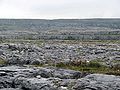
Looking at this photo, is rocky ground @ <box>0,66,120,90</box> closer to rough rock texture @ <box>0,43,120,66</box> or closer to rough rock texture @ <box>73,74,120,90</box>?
rough rock texture @ <box>73,74,120,90</box>

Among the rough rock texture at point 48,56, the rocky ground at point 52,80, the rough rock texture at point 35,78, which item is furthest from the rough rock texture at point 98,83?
the rough rock texture at point 48,56

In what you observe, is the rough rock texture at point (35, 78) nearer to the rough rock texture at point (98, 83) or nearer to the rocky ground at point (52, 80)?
the rocky ground at point (52, 80)

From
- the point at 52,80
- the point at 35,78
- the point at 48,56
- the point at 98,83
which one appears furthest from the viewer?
the point at 48,56

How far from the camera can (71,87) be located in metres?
28.5

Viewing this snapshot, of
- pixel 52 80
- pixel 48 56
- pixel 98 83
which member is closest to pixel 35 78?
pixel 52 80

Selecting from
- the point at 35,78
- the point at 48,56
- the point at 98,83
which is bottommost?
the point at 48,56

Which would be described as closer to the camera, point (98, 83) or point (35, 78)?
point (98, 83)

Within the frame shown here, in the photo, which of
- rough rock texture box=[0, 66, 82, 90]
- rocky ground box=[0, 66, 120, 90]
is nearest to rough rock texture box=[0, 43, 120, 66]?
rough rock texture box=[0, 66, 82, 90]

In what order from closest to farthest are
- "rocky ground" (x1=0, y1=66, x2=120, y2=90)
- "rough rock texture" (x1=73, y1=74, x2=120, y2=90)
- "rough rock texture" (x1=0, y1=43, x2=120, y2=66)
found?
1. "rough rock texture" (x1=73, y1=74, x2=120, y2=90)
2. "rocky ground" (x1=0, y1=66, x2=120, y2=90)
3. "rough rock texture" (x1=0, y1=43, x2=120, y2=66)

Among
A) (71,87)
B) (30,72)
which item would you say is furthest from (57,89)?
(30,72)

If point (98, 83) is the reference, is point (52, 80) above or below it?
below

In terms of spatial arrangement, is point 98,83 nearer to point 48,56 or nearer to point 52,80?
point 52,80

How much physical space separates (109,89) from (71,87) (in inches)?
128

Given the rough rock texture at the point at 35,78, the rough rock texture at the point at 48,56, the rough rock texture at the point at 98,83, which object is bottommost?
the rough rock texture at the point at 48,56
